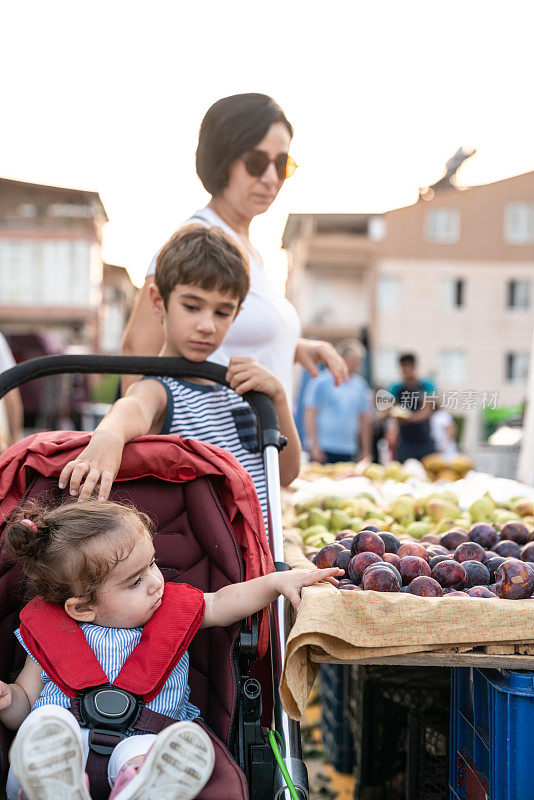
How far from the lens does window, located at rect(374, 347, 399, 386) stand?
108 ft

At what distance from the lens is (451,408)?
3406 millimetres

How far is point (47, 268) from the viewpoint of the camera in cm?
3684

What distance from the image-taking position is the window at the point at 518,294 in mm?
32609

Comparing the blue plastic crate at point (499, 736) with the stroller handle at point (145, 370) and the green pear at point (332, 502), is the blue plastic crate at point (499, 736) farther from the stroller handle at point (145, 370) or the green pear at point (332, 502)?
the green pear at point (332, 502)

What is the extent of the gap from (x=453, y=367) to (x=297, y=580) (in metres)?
31.5

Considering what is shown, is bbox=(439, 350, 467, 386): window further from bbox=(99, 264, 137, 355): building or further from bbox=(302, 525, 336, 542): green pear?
bbox=(302, 525, 336, 542): green pear

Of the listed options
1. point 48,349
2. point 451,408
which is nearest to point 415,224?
point 48,349

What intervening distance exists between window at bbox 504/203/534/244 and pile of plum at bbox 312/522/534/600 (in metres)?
32.5

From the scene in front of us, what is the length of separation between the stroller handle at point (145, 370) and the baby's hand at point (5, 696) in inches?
32.9

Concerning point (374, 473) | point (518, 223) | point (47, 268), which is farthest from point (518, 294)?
point (374, 473)

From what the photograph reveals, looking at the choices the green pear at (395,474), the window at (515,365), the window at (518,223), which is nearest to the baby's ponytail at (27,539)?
the green pear at (395,474)

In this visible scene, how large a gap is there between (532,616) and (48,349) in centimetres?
1646

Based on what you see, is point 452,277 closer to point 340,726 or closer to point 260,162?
point 340,726

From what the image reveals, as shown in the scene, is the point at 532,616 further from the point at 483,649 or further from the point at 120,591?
the point at 120,591
